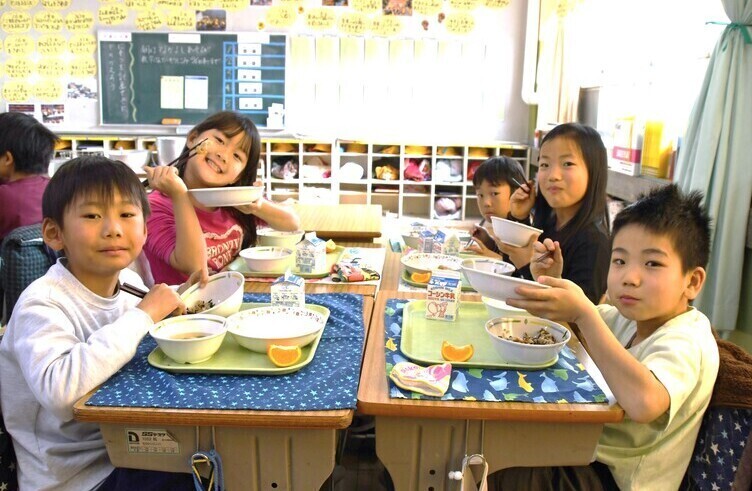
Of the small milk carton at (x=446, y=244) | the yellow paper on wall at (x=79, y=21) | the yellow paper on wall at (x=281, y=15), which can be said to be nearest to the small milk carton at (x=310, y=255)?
the small milk carton at (x=446, y=244)

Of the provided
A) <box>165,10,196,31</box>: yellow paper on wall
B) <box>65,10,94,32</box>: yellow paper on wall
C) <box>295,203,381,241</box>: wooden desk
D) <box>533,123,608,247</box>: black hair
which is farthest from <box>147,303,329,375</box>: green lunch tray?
<box>65,10,94,32</box>: yellow paper on wall

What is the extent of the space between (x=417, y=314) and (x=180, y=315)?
583 millimetres

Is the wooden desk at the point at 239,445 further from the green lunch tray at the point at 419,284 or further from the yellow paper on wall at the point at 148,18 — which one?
the yellow paper on wall at the point at 148,18

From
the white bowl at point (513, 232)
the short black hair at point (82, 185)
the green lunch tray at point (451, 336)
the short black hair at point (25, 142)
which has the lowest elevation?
the green lunch tray at point (451, 336)

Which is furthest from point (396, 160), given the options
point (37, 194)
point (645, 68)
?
point (37, 194)

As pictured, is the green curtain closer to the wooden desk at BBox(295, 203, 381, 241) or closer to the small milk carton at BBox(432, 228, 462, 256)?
the small milk carton at BBox(432, 228, 462, 256)

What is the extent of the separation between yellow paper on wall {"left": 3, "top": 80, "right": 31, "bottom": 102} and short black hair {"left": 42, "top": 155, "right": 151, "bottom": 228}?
17.4 feet

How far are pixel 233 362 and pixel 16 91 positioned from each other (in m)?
5.82

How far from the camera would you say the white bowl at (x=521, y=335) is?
1235 mm

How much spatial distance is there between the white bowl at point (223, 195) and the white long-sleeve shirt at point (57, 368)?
0.58m

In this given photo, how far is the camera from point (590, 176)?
6.38 feet

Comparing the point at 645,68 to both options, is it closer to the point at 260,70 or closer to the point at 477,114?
the point at 477,114

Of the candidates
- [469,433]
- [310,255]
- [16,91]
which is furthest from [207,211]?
[16,91]

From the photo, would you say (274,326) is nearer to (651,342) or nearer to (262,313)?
(262,313)
